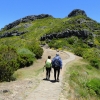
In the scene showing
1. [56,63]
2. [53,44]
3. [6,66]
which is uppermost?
[53,44]

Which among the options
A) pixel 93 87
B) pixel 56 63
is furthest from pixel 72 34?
pixel 56 63

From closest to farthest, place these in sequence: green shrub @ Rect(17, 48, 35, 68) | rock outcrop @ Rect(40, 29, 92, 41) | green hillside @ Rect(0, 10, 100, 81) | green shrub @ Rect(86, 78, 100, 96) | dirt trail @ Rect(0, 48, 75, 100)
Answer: dirt trail @ Rect(0, 48, 75, 100) → green shrub @ Rect(86, 78, 100, 96) → green hillside @ Rect(0, 10, 100, 81) → green shrub @ Rect(17, 48, 35, 68) → rock outcrop @ Rect(40, 29, 92, 41)

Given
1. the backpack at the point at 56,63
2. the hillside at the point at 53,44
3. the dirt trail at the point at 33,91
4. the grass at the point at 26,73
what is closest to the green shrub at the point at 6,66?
the hillside at the point at 53,44

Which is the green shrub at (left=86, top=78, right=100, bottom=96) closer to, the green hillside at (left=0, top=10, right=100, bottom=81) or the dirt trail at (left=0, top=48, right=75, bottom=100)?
the dirt trail at (left=0, top=48, right=75, bottom=100)

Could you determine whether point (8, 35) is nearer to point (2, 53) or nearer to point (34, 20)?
point (34, 20)

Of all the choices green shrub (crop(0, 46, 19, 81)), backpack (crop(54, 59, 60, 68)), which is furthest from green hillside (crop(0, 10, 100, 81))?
backpack (crop(54, 59, 60, 68))

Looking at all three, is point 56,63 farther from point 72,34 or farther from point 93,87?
point 72,34

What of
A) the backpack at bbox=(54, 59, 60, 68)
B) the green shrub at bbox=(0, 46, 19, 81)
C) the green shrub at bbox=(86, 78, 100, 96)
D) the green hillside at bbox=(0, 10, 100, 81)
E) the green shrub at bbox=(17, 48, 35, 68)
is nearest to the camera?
the backpack at bbox=(54, 59, 60, 68)

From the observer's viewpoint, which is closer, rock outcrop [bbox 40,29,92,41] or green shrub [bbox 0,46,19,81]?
green shrub [bbox 0,46,19,81]

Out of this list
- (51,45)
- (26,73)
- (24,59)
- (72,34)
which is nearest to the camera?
(26,73)

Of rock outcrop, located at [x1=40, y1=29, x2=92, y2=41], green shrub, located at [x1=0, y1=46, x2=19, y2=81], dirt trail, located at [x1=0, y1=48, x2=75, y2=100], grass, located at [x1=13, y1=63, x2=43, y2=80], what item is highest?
→ rock outcrop, located at [x1=40, y1=29, x2=92, y2=41]

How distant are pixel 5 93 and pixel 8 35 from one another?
10202 centimetres

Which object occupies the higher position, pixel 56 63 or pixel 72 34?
pixel 72 34

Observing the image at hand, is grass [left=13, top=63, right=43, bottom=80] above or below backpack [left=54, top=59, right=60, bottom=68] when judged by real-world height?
below
